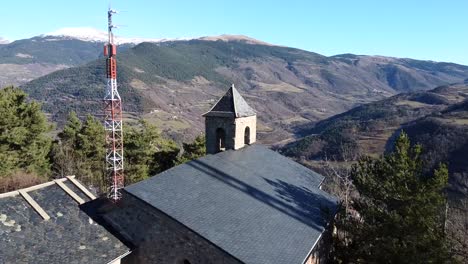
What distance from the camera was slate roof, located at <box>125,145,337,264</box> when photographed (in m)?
16.4

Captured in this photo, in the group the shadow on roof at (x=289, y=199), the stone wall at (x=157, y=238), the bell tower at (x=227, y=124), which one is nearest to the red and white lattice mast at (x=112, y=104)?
the stone wall at (x=157, y=238)

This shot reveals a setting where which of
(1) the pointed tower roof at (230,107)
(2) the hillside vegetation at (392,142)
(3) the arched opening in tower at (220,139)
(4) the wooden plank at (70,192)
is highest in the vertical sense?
(1) the pointed tower roof at (230,107)

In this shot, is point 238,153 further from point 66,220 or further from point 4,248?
point 4,248

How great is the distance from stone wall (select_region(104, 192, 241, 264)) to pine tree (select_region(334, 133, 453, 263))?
27.1 ft

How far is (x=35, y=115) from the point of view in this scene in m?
39.7

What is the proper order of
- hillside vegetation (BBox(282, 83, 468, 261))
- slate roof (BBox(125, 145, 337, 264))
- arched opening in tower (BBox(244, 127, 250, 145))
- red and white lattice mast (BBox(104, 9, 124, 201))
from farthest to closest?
hillside vegetation (BBox(282, 83, 468, 261)) → arched opening in tower (BBox(244, 127, 250, 145)) → red and white lattice mast (BBox(104, 9, 124, 201)) → slate roof (BBox(125, 145, 337, 264))

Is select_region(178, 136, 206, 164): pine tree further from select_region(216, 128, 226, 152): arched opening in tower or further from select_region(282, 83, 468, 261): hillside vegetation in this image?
select_region(282, 83, 468, 261): hillside vegetation

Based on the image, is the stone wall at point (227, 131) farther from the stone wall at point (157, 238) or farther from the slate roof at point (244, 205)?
the stone wall at point (157, 238)

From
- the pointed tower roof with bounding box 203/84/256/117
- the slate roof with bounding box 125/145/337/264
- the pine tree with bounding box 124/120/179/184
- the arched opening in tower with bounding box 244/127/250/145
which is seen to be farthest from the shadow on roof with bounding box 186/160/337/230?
the pine tree with bounding box 124/120/179/184

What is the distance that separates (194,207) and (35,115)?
1123 inches

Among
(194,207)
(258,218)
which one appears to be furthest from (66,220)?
(258,218)

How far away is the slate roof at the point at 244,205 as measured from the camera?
53.8ft

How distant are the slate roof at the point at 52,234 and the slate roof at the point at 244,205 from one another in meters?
2.61

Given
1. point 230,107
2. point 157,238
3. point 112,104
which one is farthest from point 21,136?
point 157,238
